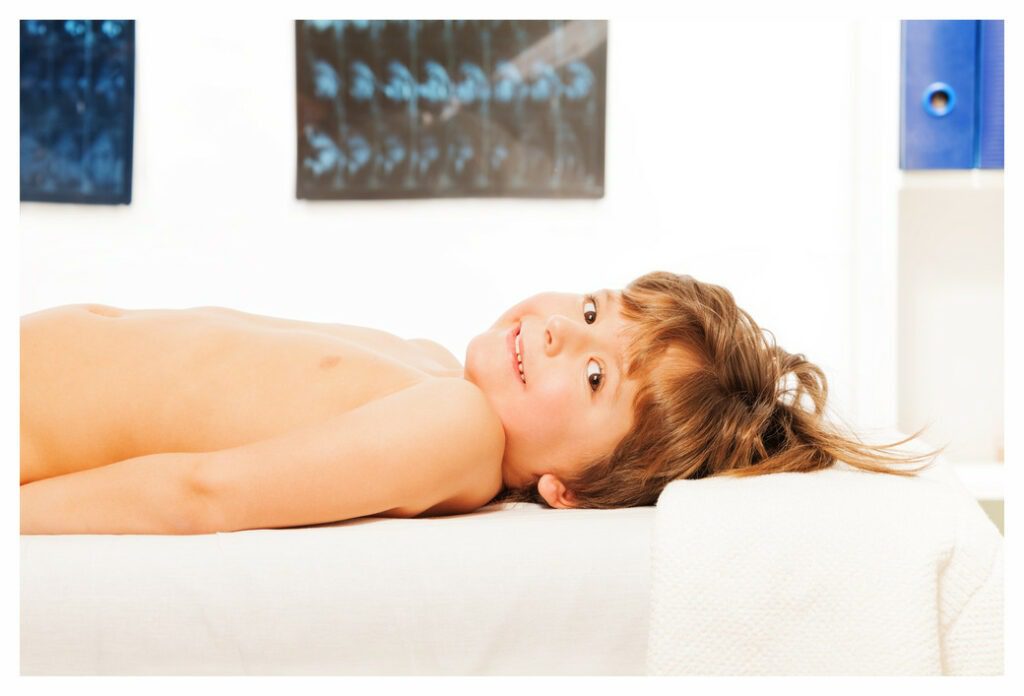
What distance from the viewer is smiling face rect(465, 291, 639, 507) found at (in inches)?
45.9

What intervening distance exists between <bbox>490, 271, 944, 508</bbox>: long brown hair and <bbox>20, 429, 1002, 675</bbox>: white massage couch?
25 centimetres

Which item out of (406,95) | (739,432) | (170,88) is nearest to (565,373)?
(739,432)

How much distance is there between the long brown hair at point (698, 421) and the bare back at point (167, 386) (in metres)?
0.29

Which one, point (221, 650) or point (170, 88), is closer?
point (221, 650)

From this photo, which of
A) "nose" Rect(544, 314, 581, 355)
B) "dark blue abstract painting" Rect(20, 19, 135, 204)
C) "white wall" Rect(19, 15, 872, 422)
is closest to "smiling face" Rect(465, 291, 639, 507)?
"nose" Rect(544, 314, 581, 355)

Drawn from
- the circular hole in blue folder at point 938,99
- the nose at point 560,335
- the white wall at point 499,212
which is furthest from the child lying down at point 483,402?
the circular hole in blue folder at point 938,99

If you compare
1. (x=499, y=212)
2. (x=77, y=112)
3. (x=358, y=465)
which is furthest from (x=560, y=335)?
(x=77, y=112)

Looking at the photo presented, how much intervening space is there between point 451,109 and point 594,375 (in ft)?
3.71

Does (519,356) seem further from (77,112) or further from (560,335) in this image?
(77,112)

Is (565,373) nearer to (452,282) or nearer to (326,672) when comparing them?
(326,672)

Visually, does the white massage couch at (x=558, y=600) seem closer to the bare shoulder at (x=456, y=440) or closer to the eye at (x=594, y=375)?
the bare shoulder at (x=456, y=440)

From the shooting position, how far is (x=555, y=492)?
4.03 feet

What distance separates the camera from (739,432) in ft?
3.94

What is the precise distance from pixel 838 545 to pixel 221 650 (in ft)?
2.00
